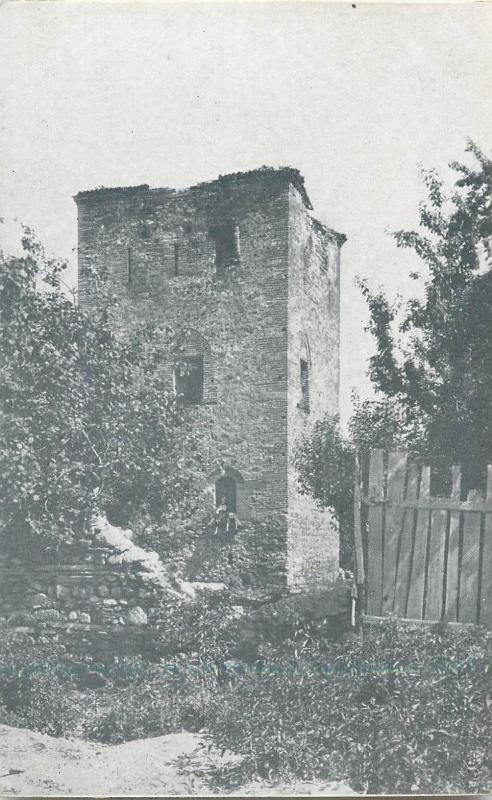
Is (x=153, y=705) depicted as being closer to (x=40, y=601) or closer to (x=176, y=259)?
(x=40, y=601)

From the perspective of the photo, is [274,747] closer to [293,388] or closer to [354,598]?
[354,598]

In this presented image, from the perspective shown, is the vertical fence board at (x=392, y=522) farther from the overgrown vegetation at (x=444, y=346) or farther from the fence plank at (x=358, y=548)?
the overgrown vegetation at (x=444, y=346)

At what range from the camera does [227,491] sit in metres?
16.1

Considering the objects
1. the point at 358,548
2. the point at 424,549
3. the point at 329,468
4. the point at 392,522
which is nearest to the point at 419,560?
the point at 424,549

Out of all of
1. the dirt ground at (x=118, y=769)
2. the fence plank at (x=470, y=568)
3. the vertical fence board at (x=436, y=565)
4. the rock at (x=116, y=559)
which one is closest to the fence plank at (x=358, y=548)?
the vertical fence board at (x=436, y=565)

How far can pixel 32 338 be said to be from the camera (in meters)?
10.5

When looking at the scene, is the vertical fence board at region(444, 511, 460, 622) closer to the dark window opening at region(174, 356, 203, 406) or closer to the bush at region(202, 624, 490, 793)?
the bush at region(202, 624, 490, 793)

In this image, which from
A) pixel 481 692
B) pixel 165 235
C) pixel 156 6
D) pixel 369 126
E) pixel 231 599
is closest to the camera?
pixel 481 692

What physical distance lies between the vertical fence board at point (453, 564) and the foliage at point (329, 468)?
256 inches

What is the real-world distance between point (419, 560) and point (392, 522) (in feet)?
1.37

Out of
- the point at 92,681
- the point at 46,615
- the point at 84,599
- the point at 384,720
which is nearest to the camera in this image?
the point at 384,720

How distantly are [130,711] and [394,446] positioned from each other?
619 cm

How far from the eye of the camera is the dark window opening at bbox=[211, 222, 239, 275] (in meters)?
16.5

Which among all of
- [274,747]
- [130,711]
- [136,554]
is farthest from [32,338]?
[274,747]
